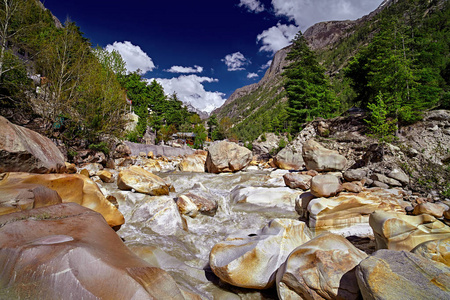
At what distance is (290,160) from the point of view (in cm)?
1783

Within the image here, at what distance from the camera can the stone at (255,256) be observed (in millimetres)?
3646

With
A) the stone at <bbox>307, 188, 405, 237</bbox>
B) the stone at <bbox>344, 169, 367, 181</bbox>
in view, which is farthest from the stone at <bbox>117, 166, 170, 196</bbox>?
the stone at <bbox>344, 169, 367, 181</bbox>

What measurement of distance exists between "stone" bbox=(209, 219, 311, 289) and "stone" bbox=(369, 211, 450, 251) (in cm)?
174

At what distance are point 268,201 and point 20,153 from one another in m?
8.13

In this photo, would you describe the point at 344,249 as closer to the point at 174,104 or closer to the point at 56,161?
the point at 56,161

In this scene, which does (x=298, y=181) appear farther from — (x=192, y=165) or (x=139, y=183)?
(x=192, y=165)

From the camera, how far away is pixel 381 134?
12.3 metres

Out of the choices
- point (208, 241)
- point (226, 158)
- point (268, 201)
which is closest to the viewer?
point (208, 241)

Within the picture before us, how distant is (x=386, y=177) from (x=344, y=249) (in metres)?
8.39

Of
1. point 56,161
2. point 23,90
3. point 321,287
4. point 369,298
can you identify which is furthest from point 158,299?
point 23,90

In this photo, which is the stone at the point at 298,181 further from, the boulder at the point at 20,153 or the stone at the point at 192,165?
the stone at the point at 192,165

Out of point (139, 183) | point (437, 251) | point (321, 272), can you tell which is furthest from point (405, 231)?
point (139, 183)

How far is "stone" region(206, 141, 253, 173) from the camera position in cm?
1678

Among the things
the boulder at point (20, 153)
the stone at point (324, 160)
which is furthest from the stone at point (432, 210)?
the boulder at point (20, 153)
